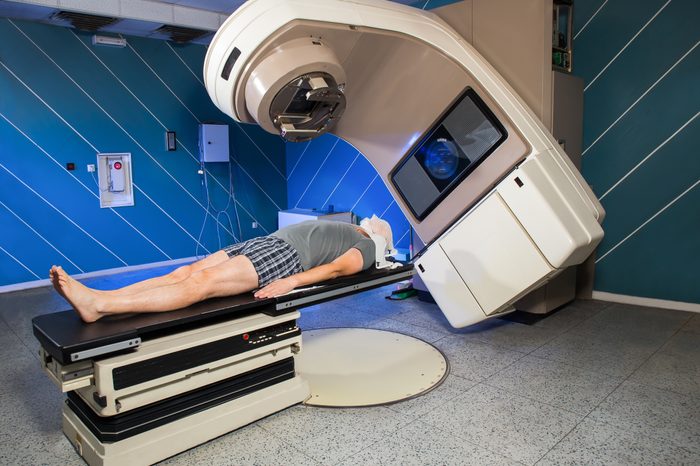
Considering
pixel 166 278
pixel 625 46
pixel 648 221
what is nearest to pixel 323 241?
pixel 166 278

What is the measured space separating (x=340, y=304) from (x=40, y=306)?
7.13 feet

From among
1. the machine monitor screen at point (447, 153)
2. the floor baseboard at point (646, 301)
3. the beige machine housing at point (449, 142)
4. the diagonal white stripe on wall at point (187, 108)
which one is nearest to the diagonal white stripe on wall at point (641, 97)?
the floor baseboard at point (646, 301)

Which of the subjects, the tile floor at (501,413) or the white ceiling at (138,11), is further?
the white ceiling at (138,11)

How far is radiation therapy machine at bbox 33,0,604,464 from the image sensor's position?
5.98 feet

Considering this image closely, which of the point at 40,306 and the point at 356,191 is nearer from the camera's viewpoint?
the point at 40,306

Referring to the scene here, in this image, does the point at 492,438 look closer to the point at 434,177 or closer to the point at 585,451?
the point at 585,451

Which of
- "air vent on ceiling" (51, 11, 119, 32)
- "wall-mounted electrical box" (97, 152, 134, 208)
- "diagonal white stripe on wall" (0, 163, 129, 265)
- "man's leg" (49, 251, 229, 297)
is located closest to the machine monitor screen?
"man's leg" (49, 251, 229, 297)

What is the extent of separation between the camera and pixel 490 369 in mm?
2609

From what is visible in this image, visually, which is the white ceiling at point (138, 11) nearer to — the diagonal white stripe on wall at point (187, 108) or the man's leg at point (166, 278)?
the diagonal white stripe on wall at point (187, 108)

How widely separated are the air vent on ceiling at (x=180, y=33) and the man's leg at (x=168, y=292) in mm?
3117

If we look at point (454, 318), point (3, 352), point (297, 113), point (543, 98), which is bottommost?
point (3, 352)

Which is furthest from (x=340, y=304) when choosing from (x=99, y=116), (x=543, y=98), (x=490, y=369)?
(x=99, y=116)

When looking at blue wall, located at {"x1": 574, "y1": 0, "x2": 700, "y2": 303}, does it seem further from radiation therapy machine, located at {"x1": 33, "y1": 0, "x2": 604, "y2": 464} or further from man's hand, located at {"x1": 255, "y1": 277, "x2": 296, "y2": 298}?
man's hand, located at {"x1": 255, "y1": 277, "x2": 296, "y2": 298}

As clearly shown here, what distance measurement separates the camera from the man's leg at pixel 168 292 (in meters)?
1.87
